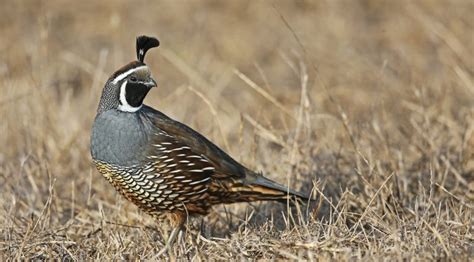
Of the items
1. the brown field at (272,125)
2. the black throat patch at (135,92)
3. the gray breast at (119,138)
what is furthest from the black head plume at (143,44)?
the brown field at (272,125)

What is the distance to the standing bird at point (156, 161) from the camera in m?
5.14

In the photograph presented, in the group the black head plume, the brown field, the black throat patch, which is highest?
the black head plume

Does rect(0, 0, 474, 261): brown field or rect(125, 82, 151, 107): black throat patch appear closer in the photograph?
rect(0, 0, 474, 261): brown field

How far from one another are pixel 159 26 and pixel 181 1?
1.83 feet

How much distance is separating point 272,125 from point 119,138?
7.43 feet

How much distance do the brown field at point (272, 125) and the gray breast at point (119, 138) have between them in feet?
1.25

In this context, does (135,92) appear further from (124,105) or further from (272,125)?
(272,125)

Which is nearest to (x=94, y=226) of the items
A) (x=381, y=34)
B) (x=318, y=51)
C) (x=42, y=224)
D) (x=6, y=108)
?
(x=42, y=224)

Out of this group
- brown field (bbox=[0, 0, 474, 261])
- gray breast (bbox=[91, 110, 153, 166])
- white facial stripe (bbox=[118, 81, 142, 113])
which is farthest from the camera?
white facial stripe (bbox=[118, 81, 142, 113])

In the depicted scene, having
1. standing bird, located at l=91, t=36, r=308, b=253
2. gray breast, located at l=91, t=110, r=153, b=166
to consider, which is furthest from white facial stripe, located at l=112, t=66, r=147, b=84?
gray breast, located at l=91, t=110, r=153, b=166

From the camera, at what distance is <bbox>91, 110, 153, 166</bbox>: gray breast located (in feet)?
16.8

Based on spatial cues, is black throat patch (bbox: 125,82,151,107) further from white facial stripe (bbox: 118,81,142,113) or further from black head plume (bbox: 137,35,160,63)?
black head plume (bbox: 137,35,160,63)

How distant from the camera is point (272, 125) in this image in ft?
23.7

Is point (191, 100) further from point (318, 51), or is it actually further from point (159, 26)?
point (159, 26)
